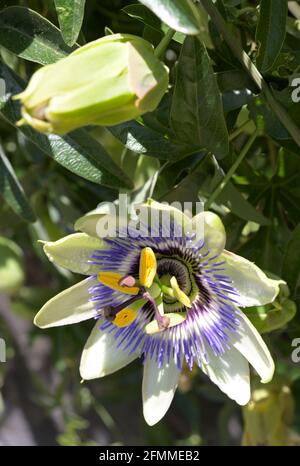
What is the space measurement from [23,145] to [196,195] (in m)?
0.59

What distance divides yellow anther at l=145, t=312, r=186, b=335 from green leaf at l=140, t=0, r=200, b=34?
17.7 inches

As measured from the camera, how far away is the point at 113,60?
1.05 meters

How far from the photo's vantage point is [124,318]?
4.25 feet

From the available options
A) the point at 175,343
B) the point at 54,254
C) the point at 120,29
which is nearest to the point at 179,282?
the point at 175,343

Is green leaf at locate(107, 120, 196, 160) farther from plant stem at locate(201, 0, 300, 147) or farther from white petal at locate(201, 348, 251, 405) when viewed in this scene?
white petal at locate(201, 348, 251, 405)

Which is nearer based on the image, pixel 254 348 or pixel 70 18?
pixel 70 18

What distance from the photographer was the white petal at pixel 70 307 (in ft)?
4.30

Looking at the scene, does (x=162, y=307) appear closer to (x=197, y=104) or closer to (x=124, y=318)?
(x=124, y=318)

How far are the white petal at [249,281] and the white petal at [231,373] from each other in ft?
0.35

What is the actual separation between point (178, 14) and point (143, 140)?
10.7 inches

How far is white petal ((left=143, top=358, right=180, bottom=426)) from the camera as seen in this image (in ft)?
4.33

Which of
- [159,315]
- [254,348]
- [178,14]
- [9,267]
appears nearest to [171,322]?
[159,315]

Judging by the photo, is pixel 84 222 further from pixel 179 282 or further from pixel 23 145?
pixel 23 145
